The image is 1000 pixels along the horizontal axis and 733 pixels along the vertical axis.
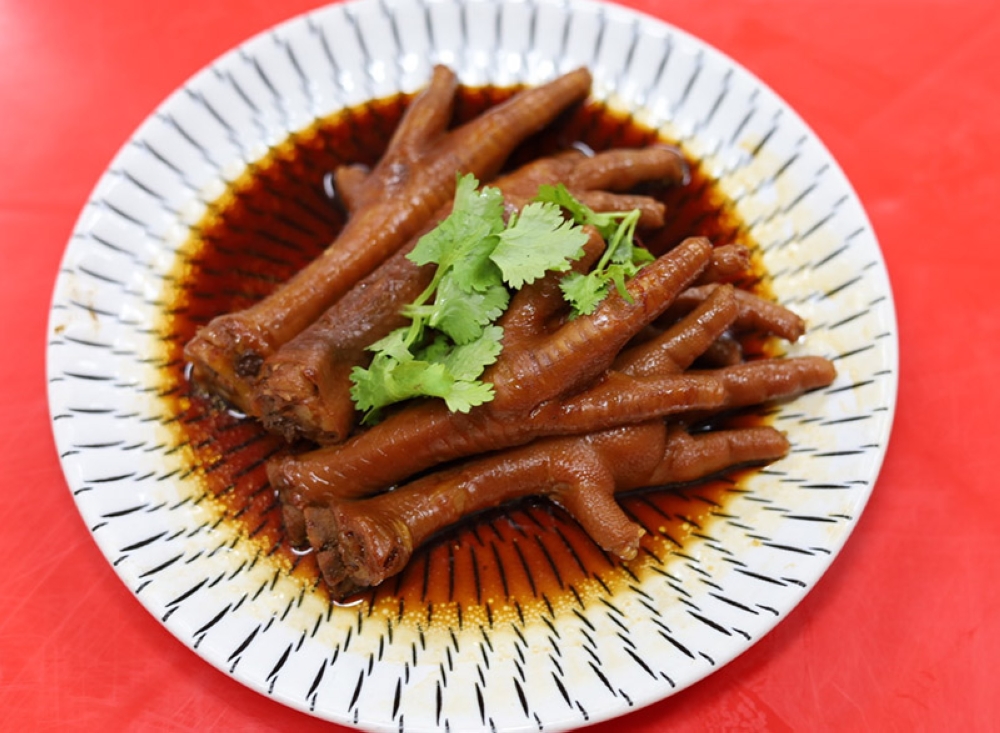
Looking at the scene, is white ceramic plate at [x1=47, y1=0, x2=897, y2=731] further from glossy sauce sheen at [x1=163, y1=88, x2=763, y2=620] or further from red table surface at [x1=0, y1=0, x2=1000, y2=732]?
red table surface at [x1=0, y1=0, x2=1000, y2=732]

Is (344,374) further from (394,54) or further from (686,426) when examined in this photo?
(394,54)

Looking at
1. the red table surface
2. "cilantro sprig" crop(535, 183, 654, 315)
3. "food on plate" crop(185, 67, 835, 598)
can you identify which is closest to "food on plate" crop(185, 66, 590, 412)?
"food on plate" crop(185, 67, 835, 598)

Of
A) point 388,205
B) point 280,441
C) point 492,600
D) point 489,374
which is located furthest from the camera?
point 388,205

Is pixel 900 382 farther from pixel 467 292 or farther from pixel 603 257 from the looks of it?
pixel 467 292

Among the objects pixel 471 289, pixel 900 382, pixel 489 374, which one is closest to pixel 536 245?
pixel 471 289

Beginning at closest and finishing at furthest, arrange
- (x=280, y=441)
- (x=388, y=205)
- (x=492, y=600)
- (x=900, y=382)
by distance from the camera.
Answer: (x=492, y=600), (x=280, y=441), (x=388, y=205), (x=900, y=382)

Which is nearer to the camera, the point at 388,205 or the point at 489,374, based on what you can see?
the point at 489,374

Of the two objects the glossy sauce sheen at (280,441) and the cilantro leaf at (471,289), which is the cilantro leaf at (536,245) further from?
the glossy sauce sheen at (280,441)
